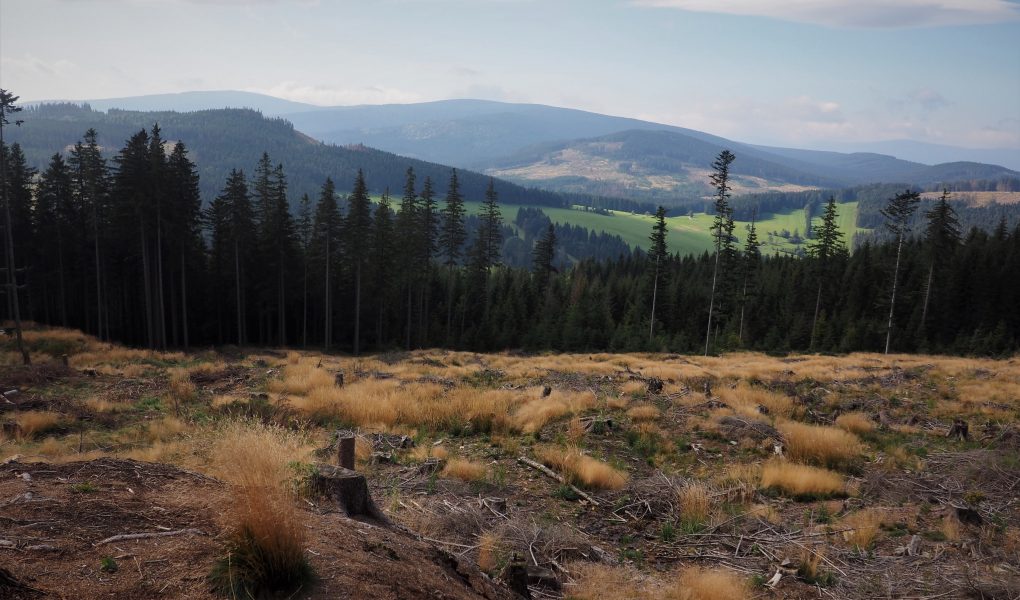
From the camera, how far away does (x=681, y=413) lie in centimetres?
1443

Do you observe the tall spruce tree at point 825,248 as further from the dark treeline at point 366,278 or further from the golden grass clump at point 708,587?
the golden grass clump at point 708,587

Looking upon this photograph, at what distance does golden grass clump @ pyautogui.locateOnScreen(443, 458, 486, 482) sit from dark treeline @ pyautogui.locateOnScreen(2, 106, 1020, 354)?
35328 mm

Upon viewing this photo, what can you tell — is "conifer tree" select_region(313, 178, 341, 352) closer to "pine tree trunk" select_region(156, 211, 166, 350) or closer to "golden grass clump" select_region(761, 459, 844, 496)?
"pine tree trunk" select_region(156, 211, 166, 350)

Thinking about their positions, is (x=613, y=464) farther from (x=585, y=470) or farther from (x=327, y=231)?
(x=327, y=231)

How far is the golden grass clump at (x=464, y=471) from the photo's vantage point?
30.4ft

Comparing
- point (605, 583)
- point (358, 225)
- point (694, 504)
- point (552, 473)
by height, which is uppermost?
point (358, 225)

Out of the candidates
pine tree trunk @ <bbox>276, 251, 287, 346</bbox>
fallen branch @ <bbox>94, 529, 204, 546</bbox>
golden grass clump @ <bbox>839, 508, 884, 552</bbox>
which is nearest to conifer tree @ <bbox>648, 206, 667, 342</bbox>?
pine tree trunk @ <bbox>276, 251, 287, 346</bbox>

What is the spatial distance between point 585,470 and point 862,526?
4248 mm

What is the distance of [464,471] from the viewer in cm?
934

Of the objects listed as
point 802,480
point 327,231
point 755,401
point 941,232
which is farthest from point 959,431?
point 941,232

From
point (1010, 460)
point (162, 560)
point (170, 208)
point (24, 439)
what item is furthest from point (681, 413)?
point (170, 208)

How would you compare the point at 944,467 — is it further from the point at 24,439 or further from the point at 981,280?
the point at 981,280

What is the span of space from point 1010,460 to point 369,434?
12.9 m

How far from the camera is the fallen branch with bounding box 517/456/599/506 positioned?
8798mm
